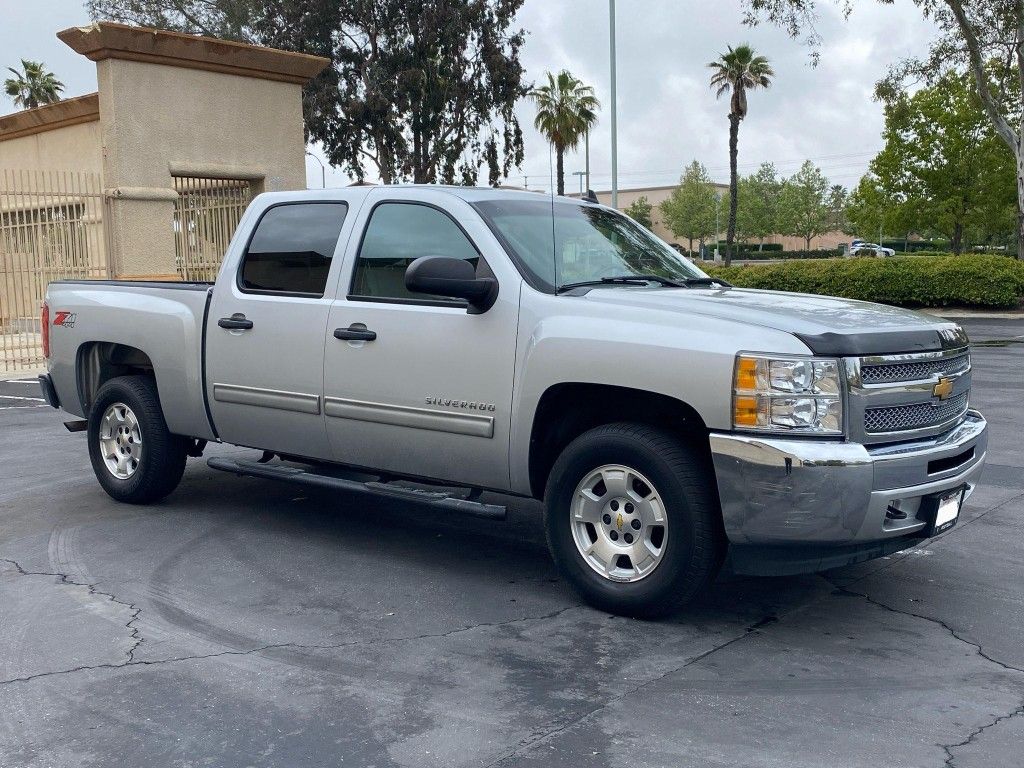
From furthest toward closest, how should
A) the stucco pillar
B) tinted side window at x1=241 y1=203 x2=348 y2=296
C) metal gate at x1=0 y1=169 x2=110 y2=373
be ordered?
metal gate at x1=0 y1=169 x2=110 y2=373 → the stucco pillar → tinted side window at x1=241 y1=203 x2=348 y2=296

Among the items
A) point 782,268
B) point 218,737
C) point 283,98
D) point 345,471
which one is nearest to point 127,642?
point 218,737

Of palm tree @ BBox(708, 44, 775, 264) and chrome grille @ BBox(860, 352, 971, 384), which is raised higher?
palm tree @ BBox(708, 44, 775, 264)

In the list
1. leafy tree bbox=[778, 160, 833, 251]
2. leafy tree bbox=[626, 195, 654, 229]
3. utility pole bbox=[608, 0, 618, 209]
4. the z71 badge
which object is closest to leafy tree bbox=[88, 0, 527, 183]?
utility pole bbox=[608, 0, 618, 209]

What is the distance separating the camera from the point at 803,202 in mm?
90812

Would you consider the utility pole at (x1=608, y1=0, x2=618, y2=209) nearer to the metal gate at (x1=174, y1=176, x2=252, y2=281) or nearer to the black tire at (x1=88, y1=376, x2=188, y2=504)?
the metal gate at (x1=174, y1=176, x2=252, y2=281)

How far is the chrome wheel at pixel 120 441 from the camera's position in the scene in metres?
7.18

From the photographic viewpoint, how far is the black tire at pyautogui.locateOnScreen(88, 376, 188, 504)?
7.02m

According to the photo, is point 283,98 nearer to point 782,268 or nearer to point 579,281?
point 579,281

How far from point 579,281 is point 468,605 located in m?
1.67

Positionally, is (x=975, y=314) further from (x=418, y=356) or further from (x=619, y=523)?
(x=619, y=523)

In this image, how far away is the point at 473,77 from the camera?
36812 millimetres

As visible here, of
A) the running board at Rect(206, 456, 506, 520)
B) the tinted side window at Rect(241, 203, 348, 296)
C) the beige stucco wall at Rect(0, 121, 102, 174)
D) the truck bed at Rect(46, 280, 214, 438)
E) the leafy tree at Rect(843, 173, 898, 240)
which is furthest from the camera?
the leafy tree at Rect(843, 173, 898, 240)

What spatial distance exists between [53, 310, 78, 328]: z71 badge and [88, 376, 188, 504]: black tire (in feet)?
1.70

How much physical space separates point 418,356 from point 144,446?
2426 mm
